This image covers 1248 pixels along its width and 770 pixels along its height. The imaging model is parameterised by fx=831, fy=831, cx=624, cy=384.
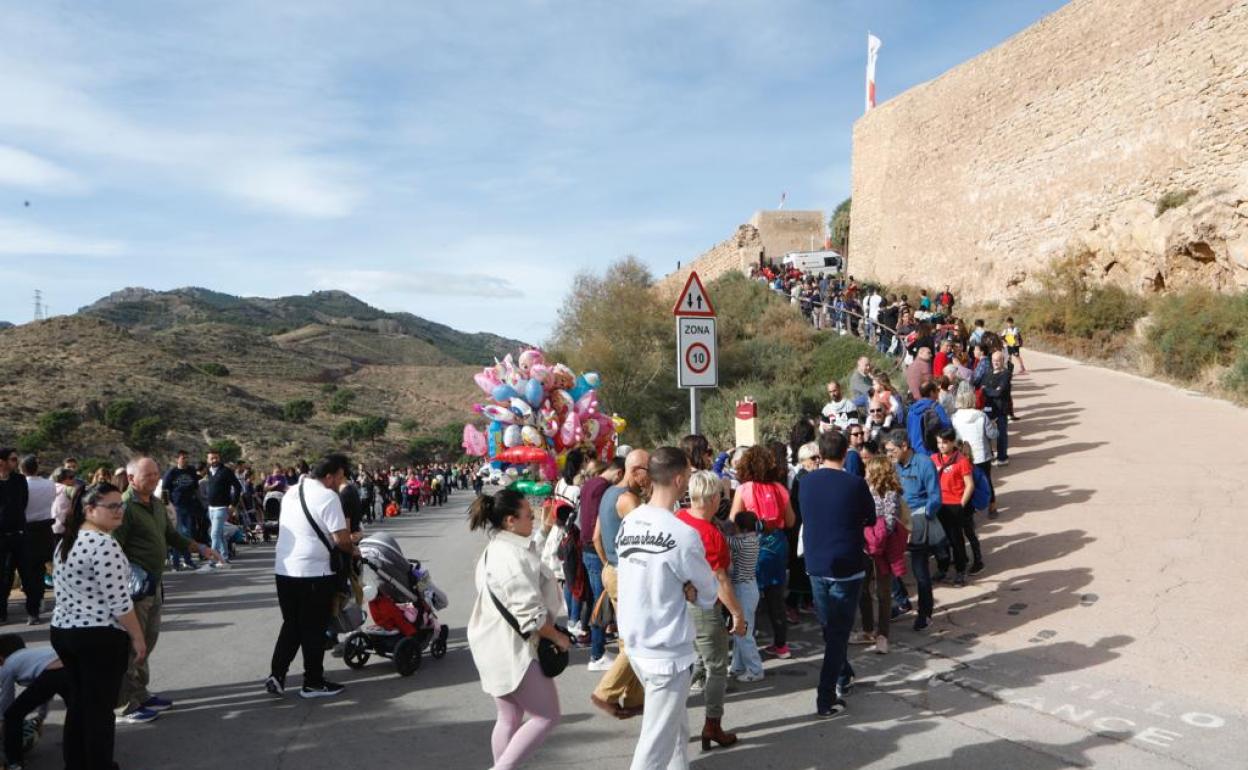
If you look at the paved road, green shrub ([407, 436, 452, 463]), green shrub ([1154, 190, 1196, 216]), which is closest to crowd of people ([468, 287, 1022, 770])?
the paved road

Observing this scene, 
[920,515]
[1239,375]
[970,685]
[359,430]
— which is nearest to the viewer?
[970,685]

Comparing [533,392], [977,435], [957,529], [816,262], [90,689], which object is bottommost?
[957,529]

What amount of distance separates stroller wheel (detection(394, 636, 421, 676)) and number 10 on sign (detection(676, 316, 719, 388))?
307 cm

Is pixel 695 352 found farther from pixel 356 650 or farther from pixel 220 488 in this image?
pixel 220 488

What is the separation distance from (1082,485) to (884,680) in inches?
243

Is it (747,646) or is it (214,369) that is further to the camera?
(214,369)

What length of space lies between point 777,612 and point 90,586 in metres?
4.76

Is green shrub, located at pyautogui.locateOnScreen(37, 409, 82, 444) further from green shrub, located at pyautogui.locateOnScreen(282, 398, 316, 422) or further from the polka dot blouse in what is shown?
the polka dot blouse

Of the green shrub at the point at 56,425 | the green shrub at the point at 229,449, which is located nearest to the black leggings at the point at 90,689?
the green shrub at the point at 229,449

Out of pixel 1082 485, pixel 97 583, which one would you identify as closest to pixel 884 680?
pixel 97 583

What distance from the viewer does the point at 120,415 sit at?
42.0 m

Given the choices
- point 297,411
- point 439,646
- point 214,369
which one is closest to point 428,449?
point 297,411

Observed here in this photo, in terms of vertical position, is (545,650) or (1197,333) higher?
(1197,333)

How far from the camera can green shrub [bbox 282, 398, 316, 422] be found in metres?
56.0
